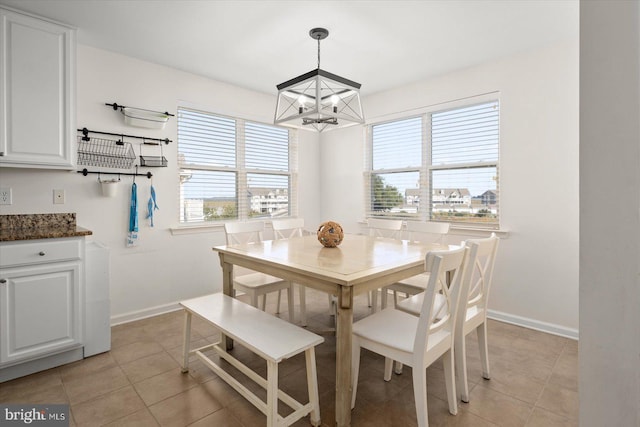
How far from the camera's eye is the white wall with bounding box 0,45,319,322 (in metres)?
2.82

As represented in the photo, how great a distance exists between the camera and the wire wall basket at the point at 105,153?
2.89 m

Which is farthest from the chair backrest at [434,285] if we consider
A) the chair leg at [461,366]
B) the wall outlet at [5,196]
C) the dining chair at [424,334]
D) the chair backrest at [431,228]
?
the wall outlet at [5,196]

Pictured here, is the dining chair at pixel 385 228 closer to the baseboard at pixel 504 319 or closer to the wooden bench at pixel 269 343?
the baseboard at pixel 504 319

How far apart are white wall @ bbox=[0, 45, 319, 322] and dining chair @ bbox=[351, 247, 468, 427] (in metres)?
2.44

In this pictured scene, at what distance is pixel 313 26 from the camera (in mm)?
2578

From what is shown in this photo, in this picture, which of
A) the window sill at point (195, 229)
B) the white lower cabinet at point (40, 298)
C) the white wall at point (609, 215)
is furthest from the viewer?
the window sill at point (195, 229)

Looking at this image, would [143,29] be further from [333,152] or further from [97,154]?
[333,152]

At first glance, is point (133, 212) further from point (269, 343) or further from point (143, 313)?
point (269, 343)

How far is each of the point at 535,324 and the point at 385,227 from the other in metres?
1.64

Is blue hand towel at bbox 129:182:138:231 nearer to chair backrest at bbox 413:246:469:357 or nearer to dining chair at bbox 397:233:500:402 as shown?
dining chair at bbox 397:233:500:402

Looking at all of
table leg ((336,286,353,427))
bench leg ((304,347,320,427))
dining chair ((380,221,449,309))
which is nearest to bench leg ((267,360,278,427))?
bench leg ((304,347,320,427))

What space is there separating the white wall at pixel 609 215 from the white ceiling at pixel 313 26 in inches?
71.0

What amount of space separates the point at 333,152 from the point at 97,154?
295 centimetres

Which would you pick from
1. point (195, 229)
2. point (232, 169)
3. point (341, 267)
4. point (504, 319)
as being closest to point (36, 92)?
point (195, 229)
